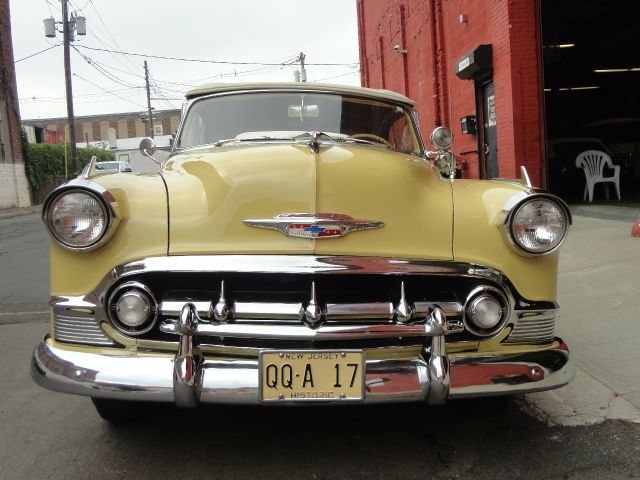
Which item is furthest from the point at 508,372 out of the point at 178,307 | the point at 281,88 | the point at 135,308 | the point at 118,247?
the point at 281,88

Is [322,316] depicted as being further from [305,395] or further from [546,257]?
[546,257]

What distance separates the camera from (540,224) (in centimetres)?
242

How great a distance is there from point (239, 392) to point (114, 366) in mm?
469

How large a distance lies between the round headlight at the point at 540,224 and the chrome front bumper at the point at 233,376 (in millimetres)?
443

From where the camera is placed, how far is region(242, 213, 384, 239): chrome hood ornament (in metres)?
2.27

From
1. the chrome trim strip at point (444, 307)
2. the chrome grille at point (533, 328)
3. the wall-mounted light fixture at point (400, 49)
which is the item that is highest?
the wall-mounted light fixture at point (400, 49)

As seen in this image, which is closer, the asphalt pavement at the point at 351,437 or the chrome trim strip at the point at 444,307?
the chrome trim strip at the point at 444,307

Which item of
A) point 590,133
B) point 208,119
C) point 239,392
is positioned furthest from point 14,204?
point 239,392

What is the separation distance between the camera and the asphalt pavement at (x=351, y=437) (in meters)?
2.38

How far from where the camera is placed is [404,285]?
7.57 ft

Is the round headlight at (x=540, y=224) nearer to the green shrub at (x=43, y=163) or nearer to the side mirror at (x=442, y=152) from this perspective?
the side mirror at (x=442, y=152)

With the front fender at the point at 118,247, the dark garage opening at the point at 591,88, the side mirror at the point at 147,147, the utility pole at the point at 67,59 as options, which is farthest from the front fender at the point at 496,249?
the utility pole at the point at 67,59

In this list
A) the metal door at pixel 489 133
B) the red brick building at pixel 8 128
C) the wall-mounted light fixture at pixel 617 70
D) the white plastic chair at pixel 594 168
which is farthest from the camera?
the red brick building at pixel 8 128

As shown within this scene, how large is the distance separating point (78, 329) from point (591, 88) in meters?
20.5
